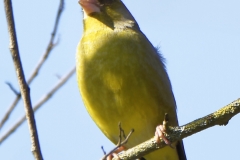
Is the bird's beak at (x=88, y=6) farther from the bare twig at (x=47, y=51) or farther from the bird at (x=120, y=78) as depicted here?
the bare twig at (x=47, y=51)

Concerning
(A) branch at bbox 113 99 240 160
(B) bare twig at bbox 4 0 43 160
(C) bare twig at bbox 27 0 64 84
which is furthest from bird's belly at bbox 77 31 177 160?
(B) bare twig at bbox 4 0 43 160

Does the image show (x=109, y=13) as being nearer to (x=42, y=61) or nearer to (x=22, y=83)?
(x=42, y=61)

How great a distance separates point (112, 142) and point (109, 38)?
1.16m

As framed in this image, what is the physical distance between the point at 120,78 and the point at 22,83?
1.34 m

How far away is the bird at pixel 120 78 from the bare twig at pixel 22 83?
1.31 m

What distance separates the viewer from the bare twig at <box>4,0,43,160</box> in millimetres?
3172

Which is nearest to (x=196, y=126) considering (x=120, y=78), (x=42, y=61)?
(x=120, y=78)

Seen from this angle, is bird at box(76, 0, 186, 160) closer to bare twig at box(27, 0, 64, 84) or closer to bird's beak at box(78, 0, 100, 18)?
bird's beak at box(78, 0, 100, 18)

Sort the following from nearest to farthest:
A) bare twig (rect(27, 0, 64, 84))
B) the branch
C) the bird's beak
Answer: the branch < bare twig (rect(27, 0, 64, 84)) < the bird's beak

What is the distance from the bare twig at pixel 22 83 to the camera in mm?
3172

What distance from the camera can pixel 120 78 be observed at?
4391 mm

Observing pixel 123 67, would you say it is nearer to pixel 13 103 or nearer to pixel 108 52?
pixel 108 52

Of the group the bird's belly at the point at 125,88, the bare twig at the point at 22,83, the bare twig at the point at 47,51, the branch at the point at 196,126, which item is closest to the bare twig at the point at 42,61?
the bare twig at the point at 47,51

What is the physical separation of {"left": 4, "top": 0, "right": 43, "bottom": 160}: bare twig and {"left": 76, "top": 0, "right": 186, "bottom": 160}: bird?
1.31m
